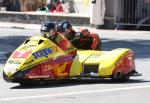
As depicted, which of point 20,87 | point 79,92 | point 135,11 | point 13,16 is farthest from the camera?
point 13,16

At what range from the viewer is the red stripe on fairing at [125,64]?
1382cm

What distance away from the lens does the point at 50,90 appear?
12938 mm

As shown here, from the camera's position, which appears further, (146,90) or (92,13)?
(92,13)

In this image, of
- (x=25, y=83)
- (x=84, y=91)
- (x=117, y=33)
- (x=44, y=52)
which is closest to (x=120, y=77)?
(x=84, y=91)

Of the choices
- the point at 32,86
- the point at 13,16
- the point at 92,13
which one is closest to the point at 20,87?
the point at 32,86

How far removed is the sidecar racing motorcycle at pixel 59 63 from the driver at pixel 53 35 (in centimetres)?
3

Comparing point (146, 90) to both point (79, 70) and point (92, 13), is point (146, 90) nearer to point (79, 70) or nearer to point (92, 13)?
point (79, 70)

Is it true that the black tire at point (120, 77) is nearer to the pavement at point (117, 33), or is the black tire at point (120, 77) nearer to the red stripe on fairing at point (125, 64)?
the red stripe on fairing at point (125, 64)

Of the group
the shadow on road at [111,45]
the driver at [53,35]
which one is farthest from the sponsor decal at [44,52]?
the shadow on road at [111,45]

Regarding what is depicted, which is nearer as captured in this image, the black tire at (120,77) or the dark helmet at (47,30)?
the dark helmet at (47,30)

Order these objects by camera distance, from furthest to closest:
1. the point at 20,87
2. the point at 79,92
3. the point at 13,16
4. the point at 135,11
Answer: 1. the point at 13,16
2. the point at 135,11
3. the point at 20,87
4. the point at 79,92

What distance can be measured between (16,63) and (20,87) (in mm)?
613

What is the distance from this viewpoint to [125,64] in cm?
1396

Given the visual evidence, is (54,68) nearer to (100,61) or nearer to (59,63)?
(59,63)
